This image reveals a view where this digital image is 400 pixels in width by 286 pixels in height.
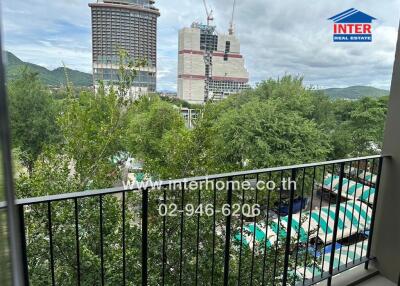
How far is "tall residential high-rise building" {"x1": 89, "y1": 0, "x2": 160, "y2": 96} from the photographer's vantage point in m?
4.68

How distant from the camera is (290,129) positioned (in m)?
8.22

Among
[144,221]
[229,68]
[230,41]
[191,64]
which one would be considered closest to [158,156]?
[191,64]

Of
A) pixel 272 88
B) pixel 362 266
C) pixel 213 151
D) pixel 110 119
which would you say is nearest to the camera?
pixel 362 266

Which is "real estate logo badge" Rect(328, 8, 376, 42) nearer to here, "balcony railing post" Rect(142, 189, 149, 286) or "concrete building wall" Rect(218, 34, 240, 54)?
"concrete building wall" Rect(218, 34, 240, 54)

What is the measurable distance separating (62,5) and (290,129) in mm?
6394

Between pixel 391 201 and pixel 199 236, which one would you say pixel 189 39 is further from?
pixel 391 201

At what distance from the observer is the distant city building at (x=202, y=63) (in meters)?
6.02

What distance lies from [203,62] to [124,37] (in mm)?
1797

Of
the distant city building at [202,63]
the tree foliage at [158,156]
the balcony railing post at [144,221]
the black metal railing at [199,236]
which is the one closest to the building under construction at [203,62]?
the distant city building at [202,63]

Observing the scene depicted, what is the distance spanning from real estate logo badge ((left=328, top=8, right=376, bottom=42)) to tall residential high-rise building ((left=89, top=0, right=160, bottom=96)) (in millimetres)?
3345

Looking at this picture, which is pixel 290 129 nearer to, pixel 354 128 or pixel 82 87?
pixel 354 128

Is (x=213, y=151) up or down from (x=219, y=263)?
up

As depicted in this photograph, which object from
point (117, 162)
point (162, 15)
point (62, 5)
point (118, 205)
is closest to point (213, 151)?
point (117, 162)

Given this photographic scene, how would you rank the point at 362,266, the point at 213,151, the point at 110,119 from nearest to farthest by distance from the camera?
1. the point at 362,266
2. the point at 110,119
3. the point at 213,151
